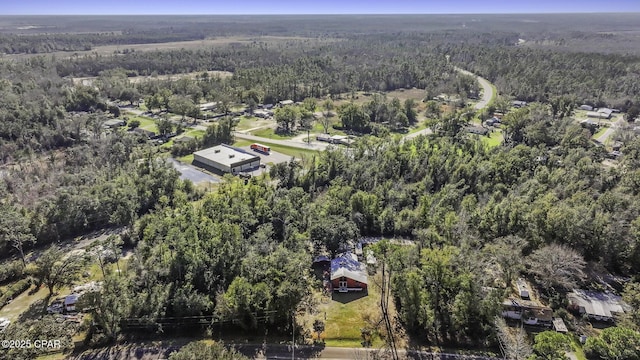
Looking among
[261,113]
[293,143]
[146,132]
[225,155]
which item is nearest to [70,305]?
[225,155]

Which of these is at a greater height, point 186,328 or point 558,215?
point 558,215

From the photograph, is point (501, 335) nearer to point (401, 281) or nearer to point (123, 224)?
point (401, 281)

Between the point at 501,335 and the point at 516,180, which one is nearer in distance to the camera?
the point at 501,335

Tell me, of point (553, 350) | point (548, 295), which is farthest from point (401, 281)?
point (548, 295)

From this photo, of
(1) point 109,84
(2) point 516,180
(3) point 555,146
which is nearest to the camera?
(2) point 516,180

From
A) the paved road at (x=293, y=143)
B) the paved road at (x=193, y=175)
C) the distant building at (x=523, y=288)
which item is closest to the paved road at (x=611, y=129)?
the paved road at (x=293, y=143)

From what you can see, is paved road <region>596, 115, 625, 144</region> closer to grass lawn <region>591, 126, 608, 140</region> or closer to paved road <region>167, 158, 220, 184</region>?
grass lawn <region>591, 126, 608, 140</region>

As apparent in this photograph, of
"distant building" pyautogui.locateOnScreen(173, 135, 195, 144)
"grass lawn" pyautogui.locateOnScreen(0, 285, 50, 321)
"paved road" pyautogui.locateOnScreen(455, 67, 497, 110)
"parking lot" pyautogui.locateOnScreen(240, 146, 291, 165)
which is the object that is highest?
"paved road" pyautogui.locateOnScreen(455, 67, 497, 110)

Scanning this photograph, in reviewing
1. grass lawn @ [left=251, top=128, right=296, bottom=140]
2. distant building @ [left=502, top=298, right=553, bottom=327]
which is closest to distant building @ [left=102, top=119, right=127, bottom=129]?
grass lawn @ [left=251, top=128, right=296, bottom=140]
